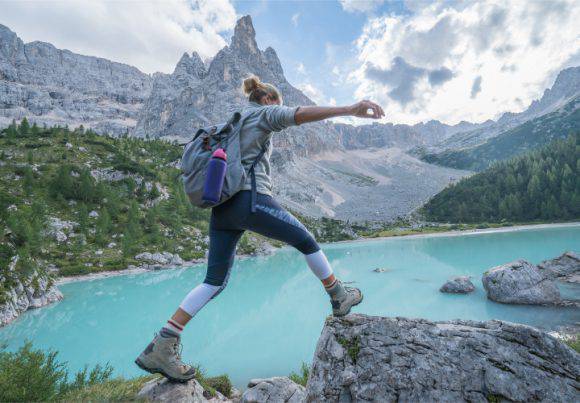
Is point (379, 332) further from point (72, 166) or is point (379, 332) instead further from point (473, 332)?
point (72, 166)

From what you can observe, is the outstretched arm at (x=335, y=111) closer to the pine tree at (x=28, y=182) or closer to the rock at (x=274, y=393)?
the rock at (x=274, y=393)

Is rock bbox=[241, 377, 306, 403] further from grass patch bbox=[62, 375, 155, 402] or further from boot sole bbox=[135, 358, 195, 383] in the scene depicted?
grass patch bbox=[62, 375, 155, 402]

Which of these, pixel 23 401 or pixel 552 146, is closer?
pixel 23 401

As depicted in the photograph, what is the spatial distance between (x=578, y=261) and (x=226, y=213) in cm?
3093

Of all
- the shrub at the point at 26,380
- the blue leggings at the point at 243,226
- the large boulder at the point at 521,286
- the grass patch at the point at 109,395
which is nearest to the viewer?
the blue leggings at the point at 243,226

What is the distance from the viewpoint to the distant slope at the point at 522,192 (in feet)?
289

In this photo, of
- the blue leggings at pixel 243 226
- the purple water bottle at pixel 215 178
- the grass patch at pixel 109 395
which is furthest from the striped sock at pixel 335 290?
the grass patch at pixel 109 395

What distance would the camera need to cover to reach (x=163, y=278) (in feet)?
117

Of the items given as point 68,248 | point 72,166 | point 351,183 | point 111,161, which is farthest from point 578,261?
point 351,183

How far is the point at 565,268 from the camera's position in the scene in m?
23.5

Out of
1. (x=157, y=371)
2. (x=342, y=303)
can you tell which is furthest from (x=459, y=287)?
(x=157, y=371)

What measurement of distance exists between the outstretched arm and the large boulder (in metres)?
21.5

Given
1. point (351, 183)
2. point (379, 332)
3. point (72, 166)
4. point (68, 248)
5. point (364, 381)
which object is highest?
point (351, 183)

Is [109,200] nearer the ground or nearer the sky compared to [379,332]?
nearer the sky
